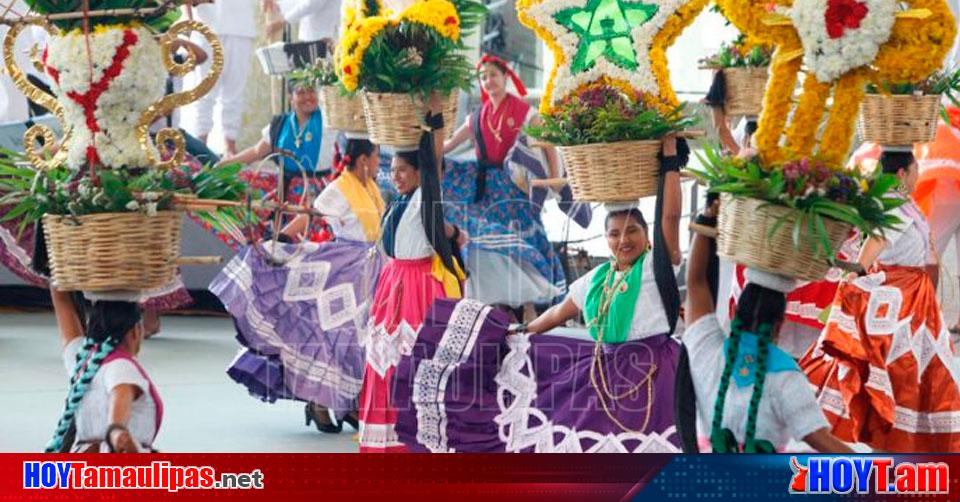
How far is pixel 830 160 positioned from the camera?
209 inches

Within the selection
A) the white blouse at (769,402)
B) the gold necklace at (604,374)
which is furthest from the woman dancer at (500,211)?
the white blouse at (769,402)

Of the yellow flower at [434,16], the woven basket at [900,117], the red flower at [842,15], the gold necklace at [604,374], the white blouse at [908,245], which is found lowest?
the gold necklace at [604,374]

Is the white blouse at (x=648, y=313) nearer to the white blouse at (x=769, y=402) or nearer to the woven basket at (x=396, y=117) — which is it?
the white blouse at (x=769, y=402)

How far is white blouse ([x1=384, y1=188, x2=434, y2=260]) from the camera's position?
761 centimetres

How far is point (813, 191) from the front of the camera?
16.8 feet

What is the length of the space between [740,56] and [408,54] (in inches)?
61.0

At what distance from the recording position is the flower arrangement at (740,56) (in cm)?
775

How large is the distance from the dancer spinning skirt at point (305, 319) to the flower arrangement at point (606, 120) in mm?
2038

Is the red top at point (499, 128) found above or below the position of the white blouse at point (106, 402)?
above

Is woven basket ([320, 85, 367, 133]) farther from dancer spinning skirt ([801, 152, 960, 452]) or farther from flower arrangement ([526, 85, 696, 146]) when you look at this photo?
dancer spinning skirt ([801, 152, 960, 452])

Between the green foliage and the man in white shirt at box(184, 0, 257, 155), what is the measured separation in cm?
467

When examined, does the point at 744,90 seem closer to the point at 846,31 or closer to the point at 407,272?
the point at 407,272

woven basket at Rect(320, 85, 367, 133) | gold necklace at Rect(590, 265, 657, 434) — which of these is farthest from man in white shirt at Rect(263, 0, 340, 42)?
gold necklace at Rect(590, 265, 657, 434)

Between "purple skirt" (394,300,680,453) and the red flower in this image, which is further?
"purple skirt" (394,300,680,453)
